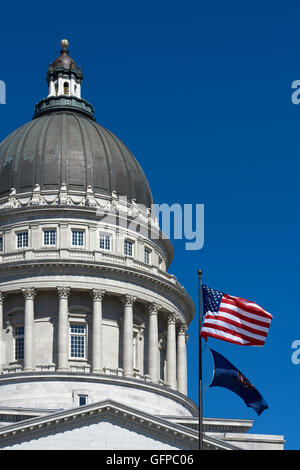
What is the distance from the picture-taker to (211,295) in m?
53.8

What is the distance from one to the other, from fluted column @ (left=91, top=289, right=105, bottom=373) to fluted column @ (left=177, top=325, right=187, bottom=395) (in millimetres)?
6837

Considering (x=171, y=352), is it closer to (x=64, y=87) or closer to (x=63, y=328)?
(x=63, y=328)

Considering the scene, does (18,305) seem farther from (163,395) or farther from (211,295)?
(211,295)

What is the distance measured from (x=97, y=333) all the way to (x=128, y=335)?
214cm

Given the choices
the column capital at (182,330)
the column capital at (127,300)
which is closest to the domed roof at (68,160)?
the column capital at (127,300)

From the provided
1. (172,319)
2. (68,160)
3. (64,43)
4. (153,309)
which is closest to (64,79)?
(64,43)

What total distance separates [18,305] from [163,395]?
35.0 ft

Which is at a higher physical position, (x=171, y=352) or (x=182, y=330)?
(x=182, y=330)

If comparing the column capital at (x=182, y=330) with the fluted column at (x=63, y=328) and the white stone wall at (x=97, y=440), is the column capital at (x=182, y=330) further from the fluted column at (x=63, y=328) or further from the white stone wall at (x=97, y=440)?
the white stone wall at (x=97, y=440)

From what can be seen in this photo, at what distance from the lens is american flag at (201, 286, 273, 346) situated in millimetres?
53000

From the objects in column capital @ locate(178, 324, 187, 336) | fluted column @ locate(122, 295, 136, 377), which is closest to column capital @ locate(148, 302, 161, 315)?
fluted column @ locate(122, 295, 136, 377)

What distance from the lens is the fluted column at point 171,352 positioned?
279ft

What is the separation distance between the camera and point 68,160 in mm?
87875

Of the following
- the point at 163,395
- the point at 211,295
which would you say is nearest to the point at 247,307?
the point at 211,295
